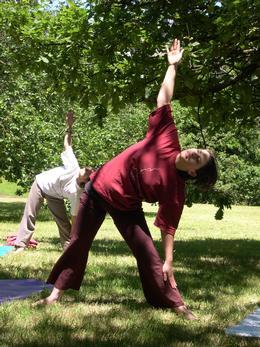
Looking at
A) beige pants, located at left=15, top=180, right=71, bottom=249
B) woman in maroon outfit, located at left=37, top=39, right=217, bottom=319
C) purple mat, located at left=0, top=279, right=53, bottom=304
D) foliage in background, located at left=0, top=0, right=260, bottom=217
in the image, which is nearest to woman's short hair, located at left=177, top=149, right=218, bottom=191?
woman in maroon outfit, located at left=37, top=39, right=217, bottom=319

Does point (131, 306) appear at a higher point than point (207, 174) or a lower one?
lower

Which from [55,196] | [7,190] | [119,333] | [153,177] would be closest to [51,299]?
[119,333]

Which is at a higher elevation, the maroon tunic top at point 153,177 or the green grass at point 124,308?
the maroon tunic top at point 153,177

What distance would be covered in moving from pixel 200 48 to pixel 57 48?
2.50 metres

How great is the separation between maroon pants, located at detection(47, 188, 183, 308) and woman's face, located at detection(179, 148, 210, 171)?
0.71 m

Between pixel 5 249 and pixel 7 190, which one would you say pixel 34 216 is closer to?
pixel 5 249

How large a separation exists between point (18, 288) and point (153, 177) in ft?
6.57

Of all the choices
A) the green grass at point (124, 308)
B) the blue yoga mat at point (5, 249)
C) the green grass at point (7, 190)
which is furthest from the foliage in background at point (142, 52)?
the green grass at point (7, 190)

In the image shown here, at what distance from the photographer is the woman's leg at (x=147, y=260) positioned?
4836 mm

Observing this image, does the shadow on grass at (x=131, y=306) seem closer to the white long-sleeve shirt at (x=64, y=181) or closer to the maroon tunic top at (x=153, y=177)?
the maroon tunic top at (x=153, y=177)

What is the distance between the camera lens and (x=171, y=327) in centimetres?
435

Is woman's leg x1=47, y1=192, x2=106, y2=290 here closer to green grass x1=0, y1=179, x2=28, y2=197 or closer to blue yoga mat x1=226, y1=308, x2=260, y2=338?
blue yoga mat x1=226, y1=308, x2=260, y2=338

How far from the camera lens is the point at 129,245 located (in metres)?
4.95

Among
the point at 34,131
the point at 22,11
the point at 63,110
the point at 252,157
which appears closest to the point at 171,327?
the point at 22,11
